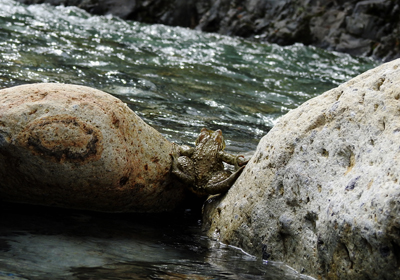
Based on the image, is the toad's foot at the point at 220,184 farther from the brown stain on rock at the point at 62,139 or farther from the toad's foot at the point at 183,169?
the brown stain on rock at the point at 62,139

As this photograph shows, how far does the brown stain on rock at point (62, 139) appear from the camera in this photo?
4.04m

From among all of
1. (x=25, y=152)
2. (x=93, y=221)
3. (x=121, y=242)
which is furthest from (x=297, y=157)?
(x=25, y=152)

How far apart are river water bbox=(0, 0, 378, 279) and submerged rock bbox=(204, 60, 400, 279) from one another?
209 millimetres

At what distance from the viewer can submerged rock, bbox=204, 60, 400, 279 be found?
2977mm

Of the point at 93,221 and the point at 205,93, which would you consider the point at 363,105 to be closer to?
the point at 93,221

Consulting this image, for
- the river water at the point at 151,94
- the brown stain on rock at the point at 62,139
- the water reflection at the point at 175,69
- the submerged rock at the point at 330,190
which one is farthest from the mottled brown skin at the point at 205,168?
the water reflection at the point at 175,69

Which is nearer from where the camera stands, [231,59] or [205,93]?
[205,93]

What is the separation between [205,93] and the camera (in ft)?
30.7

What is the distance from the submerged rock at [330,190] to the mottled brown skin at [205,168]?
24 centimetres

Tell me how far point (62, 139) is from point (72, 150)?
4.7 inches

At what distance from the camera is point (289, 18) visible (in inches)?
797

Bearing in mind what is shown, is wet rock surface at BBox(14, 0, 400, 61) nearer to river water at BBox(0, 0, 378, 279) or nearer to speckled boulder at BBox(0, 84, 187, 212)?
river water at BBox(0, 0, 378, 279)

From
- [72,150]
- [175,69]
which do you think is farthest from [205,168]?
[175,69]

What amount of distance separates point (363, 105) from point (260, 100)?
5.76 m
